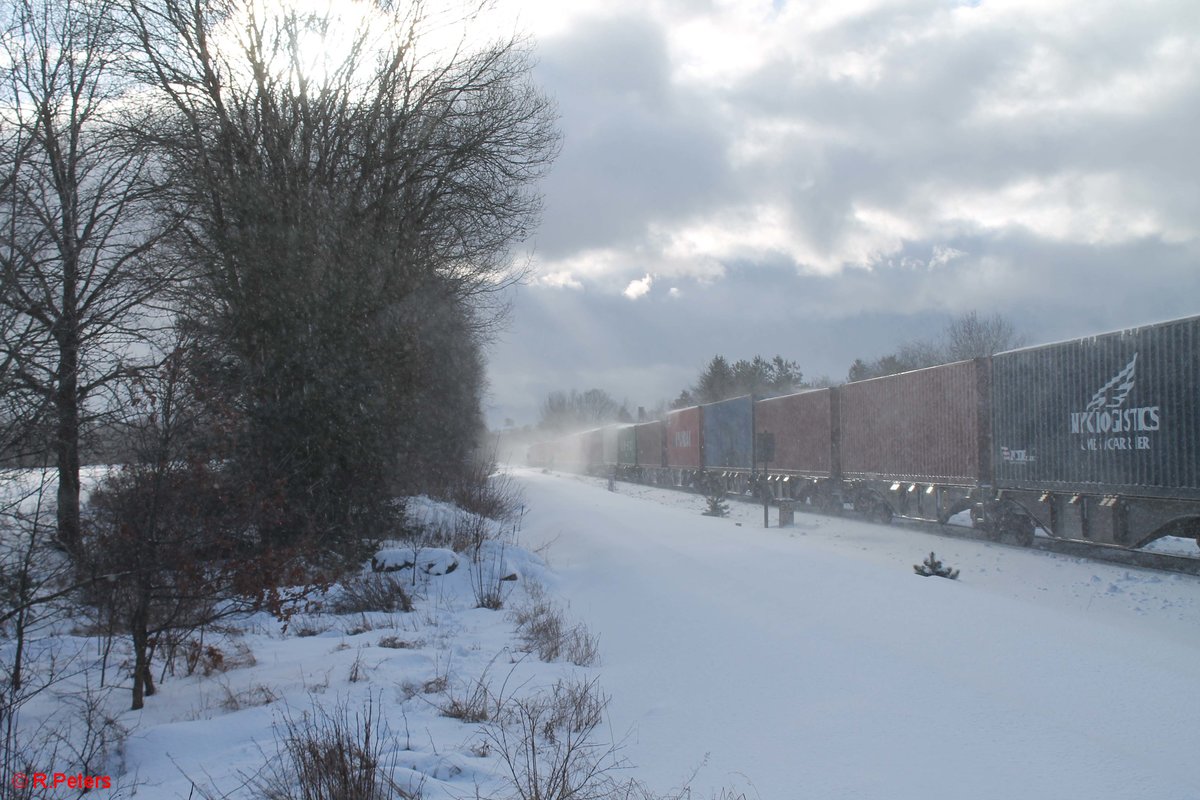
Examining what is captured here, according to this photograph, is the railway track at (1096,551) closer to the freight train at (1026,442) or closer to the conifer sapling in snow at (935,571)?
the freight train at (1026,442)

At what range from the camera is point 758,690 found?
16.6 ft

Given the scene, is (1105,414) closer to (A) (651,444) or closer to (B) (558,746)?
(B) (558,746)

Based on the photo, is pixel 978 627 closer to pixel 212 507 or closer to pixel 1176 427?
pixel 212 507

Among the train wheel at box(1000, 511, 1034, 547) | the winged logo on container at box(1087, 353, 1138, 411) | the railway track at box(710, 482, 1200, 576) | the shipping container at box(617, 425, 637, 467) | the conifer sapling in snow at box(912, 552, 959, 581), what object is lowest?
the railway track at box(710, 482, 1200, 576)

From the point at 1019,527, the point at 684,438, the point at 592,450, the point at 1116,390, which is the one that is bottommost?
the point at 1019,527

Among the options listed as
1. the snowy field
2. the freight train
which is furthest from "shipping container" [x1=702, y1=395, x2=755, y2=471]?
the snowy field

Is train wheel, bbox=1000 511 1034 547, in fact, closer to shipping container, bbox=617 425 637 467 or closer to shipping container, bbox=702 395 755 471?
Result: shipping container, bbox=702 395 755 471

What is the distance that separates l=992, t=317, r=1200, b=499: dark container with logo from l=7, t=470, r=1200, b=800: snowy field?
3.52 metres

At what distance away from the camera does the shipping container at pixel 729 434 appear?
30.5 metres

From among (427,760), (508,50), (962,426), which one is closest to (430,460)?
(508,50)

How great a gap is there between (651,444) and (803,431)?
69.2 feet

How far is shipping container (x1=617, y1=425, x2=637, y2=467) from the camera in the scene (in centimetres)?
A: 5019

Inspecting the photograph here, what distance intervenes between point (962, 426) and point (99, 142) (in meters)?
15.6

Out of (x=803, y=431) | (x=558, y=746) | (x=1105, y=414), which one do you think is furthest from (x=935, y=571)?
(x=803, y=431)
